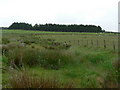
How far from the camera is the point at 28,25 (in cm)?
13900

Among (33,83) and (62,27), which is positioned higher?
(62,27)

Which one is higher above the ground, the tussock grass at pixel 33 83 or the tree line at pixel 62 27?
the tree line at pixel 62 27

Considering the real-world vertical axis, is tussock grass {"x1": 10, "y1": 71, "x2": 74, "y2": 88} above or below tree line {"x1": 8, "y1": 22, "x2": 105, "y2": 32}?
below

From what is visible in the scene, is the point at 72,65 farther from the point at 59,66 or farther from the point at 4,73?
the point at 4,73

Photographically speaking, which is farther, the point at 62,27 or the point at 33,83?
the point at 62,27

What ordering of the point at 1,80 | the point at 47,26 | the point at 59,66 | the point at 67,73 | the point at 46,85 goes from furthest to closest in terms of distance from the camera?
the point at 47,26, the point at 59,66, the point at 67,73, the point at 1,80, the point at 46,85

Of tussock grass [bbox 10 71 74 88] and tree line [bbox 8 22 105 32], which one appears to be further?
tree line [bbox 8 22 105 32]

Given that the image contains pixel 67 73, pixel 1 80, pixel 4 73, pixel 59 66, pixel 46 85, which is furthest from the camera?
pixel 59 66

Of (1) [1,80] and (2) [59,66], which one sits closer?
(1) [1,80]

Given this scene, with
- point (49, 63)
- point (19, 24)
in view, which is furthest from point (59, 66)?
point (19, 24)

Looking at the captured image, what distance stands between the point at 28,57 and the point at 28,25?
423ft

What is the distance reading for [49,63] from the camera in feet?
37.5

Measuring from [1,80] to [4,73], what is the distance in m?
1.34

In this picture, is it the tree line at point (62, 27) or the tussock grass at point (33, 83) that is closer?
the tussock grass at point (33, 83)
